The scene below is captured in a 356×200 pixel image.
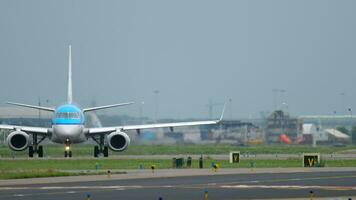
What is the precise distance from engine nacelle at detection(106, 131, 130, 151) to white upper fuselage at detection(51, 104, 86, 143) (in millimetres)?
3458

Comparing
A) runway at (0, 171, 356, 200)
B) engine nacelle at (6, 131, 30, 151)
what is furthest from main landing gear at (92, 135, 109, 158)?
runway at (0, 171, 356, 200)

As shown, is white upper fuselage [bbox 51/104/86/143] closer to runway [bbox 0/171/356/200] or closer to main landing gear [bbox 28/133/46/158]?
main landing gear [bbox 28/133/46/158]

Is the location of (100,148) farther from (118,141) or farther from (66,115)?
(66,115)

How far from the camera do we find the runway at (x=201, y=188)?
160ft

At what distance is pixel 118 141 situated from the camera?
97750 millimetres

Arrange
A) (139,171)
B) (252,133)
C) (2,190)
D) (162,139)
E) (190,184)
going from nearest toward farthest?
1. (2,190)
2. (190,184)
3. (139,171)
4. (162,139)
5. (252,133)

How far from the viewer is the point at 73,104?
9675 centimetres

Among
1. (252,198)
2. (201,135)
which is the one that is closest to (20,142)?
(252,198)

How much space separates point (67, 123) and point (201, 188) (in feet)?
135

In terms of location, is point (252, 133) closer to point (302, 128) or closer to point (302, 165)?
point (302, 128)

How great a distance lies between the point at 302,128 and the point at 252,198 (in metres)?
153

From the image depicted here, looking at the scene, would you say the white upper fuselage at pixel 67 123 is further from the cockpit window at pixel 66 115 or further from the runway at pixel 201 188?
the runway at pixel 201 188

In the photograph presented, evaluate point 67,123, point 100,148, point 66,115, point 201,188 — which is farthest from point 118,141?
point 201,188

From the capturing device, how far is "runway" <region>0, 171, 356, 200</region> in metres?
48.8
